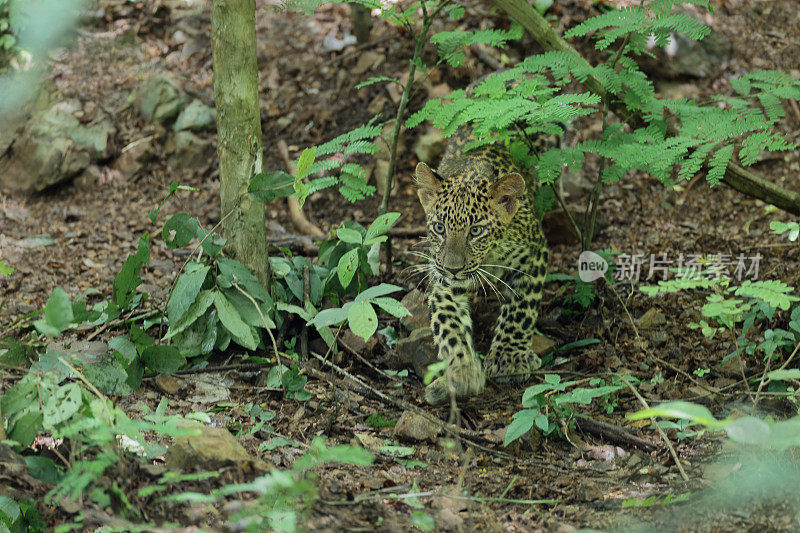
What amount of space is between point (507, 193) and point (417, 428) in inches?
86.1

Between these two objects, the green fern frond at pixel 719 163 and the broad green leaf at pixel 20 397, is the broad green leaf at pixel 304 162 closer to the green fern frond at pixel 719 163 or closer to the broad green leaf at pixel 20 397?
the broad green leaf at pixel 20 397

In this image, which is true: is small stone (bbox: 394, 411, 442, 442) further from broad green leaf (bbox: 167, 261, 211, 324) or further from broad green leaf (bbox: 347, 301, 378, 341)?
broad green leaf (bbox: 167, 261, 211, 324)

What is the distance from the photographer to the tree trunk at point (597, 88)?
6355 millimetres

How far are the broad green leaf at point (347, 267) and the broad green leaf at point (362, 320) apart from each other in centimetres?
83

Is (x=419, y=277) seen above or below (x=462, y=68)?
below

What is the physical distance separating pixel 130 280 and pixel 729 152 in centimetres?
455

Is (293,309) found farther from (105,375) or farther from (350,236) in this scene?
(105,375)

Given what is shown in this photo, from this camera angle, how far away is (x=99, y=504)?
314cm

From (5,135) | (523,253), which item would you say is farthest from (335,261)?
(5,135)

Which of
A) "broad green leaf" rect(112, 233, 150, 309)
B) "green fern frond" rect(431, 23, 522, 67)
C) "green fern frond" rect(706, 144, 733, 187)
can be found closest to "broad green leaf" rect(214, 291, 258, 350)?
"broad green leaf" rect(112, 233, 150, 309)

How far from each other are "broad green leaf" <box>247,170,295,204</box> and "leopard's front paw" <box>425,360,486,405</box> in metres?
1.80

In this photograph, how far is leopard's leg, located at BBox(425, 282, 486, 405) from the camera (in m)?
5.40

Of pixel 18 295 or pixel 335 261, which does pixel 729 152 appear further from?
pixel 18 295

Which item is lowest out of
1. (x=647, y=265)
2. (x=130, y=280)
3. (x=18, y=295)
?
(x=647, y=265)
